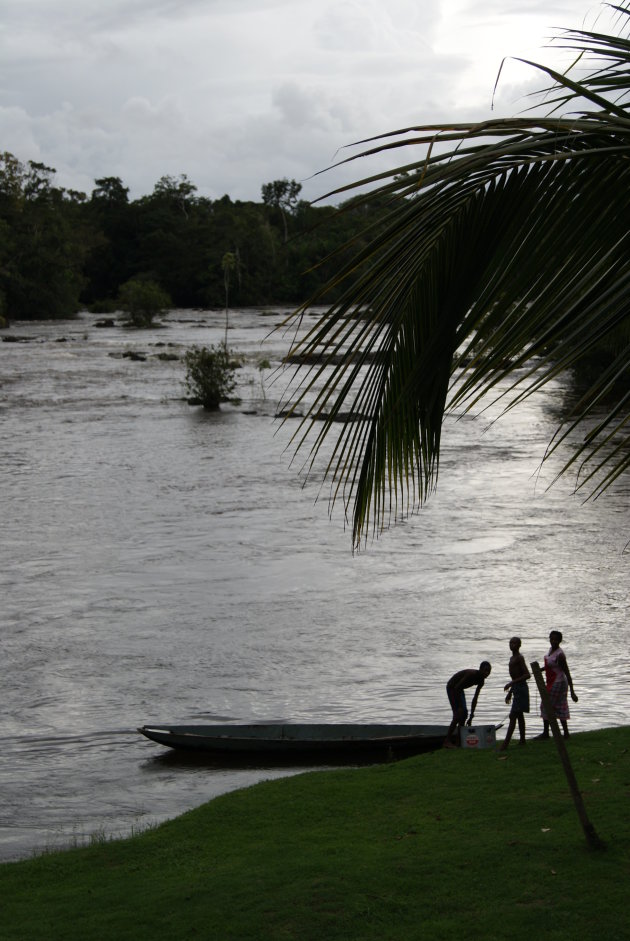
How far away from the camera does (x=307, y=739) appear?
13547 millimetres

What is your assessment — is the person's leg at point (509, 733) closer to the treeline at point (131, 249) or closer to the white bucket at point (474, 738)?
the white bucket at point (474, 738)

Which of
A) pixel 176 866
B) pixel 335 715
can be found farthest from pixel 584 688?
pixel 176 866

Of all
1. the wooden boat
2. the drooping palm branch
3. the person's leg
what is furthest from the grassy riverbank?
the drooping palm branch

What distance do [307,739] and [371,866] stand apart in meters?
5.00

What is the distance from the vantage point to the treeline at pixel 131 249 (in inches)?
3812

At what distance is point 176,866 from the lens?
372 inches

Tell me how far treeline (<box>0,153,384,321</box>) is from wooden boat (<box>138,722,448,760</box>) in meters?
79.2

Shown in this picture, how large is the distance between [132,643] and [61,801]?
6160 millimetres

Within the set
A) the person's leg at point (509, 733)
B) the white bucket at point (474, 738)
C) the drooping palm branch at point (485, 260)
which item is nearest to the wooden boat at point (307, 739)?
the white bucket at point (474, 738)

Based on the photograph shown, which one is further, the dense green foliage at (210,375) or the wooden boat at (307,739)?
the dense green foliage at (210,375)

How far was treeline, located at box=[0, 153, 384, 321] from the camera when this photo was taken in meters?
96.8

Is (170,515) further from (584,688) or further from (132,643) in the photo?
(584,688)

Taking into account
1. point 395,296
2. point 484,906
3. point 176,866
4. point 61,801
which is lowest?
point 61,801

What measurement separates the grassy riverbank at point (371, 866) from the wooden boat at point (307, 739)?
4.46 feet
